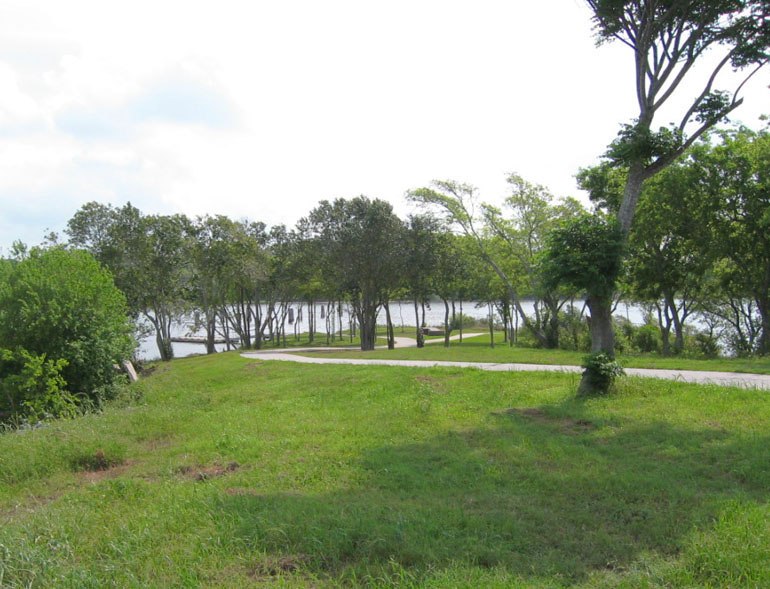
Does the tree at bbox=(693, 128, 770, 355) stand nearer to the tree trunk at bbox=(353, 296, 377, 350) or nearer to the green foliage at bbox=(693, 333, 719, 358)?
the green foliage at bbox=(693, 333, 719, 358)

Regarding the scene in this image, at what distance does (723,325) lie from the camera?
35375mm

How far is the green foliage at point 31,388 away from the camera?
1423 cm

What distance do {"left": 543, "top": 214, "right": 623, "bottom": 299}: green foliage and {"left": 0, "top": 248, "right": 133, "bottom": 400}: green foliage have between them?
14227mm

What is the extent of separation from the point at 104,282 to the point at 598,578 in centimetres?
1913

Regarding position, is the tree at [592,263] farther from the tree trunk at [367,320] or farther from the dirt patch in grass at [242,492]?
the tree trunk at [367,320]

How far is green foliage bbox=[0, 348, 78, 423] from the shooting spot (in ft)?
46.7

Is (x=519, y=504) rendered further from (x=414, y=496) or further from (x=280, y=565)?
(x=280, y=565)

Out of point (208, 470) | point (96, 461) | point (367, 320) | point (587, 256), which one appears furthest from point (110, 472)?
point (367, 320)

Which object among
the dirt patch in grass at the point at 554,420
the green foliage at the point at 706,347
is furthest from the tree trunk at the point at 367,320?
the dirt patch in grass at the point at 554,420

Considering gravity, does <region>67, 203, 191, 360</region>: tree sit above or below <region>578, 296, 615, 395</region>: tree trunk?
above

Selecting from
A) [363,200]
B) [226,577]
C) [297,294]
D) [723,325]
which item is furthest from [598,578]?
[297,294]

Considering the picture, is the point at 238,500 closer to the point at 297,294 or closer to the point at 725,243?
the point at 725,243

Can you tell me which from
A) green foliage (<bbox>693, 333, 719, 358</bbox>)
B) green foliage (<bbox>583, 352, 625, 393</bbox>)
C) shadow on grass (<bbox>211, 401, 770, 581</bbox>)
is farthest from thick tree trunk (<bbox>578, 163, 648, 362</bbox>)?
green foliage (<bbox>693, 333, 719, 358</bbox>)

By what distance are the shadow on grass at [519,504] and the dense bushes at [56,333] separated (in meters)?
12.6
